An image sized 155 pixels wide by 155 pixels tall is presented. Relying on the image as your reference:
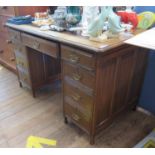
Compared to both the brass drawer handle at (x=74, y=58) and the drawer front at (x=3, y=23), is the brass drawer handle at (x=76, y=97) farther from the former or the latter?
the drawer front at (x=3, y=23)

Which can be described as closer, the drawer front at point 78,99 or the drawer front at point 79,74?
the drawer front at point 79,74

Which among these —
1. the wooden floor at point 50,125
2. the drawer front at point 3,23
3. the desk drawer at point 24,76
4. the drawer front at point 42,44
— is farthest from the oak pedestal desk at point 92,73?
the drawer front at point 3,23

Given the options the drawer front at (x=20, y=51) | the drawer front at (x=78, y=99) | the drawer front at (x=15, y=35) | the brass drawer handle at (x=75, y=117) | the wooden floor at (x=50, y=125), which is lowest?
the wooden floor at (x=50, y=125)

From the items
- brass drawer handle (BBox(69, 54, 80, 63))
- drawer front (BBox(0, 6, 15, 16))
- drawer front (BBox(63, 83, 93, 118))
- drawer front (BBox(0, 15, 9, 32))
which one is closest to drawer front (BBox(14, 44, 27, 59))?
drawer front (BBox(0, 6, 15, 16))

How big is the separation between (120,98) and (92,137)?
40 centimetres

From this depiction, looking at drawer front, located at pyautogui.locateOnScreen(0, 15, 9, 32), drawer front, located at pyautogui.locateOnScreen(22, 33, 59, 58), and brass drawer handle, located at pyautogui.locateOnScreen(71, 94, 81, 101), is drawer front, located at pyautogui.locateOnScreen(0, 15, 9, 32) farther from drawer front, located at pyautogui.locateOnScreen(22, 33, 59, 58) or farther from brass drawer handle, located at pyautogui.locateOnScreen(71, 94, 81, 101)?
brass drawer handle, located at pyautogui.locateOnScreen(71, 94, 81, 101)

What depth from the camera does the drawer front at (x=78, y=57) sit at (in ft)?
3.57

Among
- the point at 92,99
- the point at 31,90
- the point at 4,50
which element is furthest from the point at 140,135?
the point at 4,50

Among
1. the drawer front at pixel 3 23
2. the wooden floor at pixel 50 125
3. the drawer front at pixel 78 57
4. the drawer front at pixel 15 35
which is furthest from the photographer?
the drawer front at pixel 3 23

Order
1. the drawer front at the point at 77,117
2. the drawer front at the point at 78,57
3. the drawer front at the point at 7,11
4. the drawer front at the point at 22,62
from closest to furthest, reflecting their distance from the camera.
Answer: the drawer front at the point at 78,57, the drawer front at the point at 77,117, the drawer front at the point at 22,62, the drawer front at the point at 7,11

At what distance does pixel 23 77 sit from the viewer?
2.03 meters

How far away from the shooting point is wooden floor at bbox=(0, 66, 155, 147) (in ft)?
4.80

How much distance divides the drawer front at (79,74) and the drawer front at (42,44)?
137 millimetres
